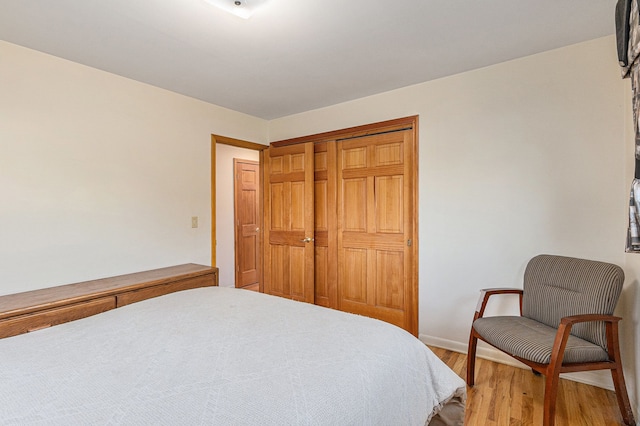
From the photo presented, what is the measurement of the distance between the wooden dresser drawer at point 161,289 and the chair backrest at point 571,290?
254cm

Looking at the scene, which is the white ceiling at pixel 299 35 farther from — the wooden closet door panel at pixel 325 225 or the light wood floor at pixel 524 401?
the light wood floor at pixel 524 401

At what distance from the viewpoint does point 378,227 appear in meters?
3.17

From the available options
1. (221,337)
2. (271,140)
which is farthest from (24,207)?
(271,140)

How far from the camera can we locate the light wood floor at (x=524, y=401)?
185 centimetres

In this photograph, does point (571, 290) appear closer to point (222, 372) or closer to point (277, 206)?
point (222, 372)

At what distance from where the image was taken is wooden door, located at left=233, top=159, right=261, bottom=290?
4.82 meters

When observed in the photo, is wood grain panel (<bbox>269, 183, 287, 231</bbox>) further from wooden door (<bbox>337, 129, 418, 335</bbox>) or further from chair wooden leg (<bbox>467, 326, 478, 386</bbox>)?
chair wooden leg (<bbox>467, 326, 478, 386</bbox>)

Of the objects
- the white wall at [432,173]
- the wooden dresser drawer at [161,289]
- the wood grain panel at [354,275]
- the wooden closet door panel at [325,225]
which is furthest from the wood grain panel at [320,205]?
the wooden dresser drawer at [161,289]

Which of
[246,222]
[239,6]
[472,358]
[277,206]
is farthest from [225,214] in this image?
[472,358]

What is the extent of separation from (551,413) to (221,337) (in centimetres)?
173

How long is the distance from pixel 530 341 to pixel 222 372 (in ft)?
5.75

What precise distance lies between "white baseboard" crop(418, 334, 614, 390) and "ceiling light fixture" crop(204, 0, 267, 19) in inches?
113

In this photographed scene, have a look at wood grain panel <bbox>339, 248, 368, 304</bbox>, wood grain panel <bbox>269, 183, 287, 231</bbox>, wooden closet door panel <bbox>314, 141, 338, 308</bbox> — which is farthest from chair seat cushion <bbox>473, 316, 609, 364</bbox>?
wood grain panel <bbox>269, 183, 287, 231</bbox>

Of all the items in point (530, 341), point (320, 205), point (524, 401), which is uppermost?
point (320, 205)
